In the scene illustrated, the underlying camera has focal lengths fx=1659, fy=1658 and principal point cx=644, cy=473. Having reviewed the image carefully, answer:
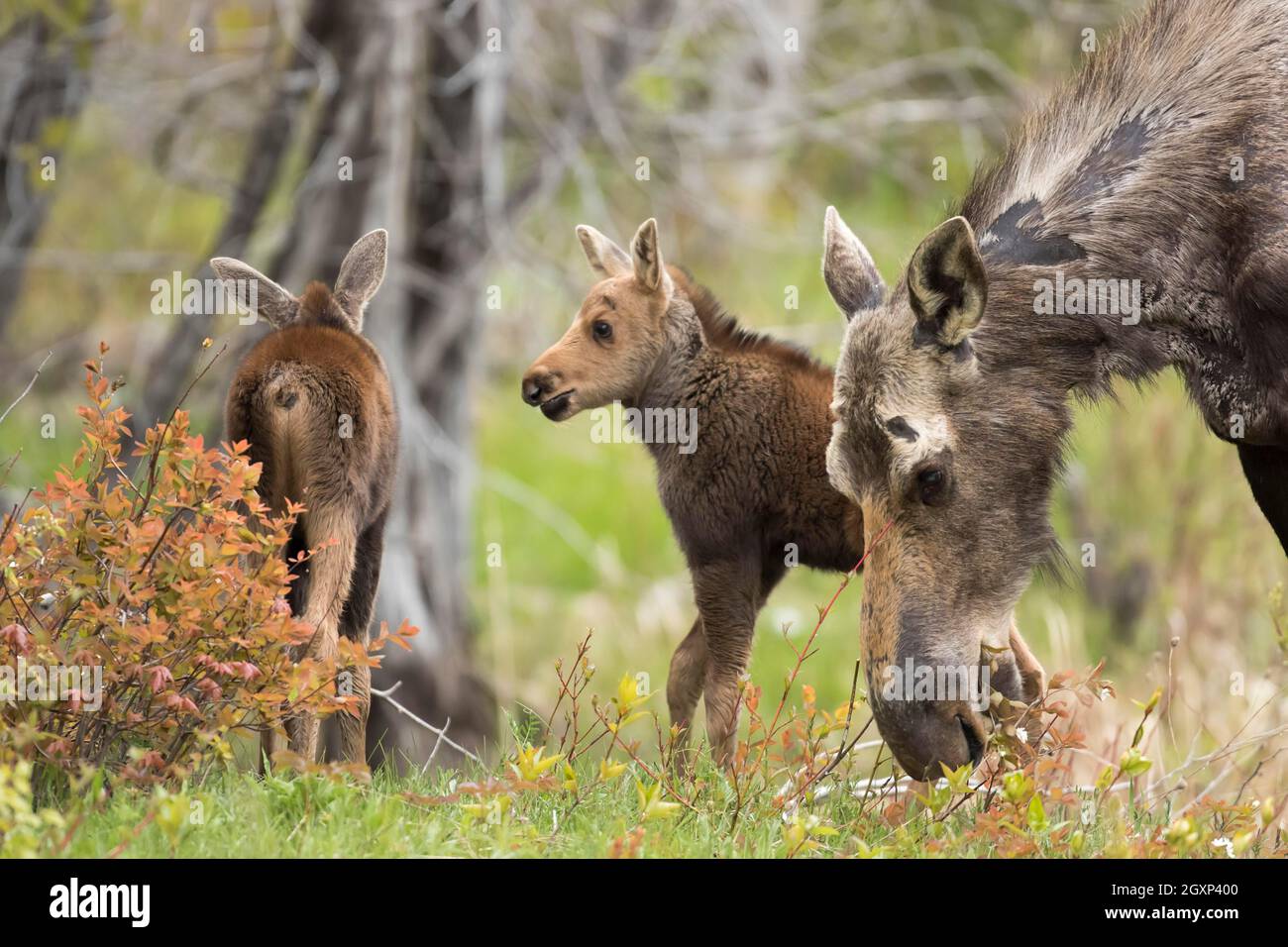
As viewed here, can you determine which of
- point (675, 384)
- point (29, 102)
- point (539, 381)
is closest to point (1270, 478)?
point (675, 384)

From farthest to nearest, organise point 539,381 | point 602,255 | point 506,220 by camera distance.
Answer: point 506,220
point 602,255
point 539,381

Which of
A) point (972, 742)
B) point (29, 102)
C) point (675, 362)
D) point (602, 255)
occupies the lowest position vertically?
point (972, 742)

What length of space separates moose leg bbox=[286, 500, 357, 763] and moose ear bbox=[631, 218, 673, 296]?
1788mm

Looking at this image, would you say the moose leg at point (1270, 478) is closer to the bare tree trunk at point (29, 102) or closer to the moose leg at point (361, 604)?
the moose leg at point (361, 604)

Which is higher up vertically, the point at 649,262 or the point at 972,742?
the point at 649,262

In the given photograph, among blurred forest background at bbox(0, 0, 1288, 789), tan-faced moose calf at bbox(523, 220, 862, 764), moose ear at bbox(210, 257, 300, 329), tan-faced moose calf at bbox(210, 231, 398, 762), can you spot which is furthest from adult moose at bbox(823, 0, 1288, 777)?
blurred forest background at bbox(0, 0, 1288, 789)

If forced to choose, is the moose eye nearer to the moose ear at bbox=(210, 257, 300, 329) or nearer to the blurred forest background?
the moose ear at bbox=(210, 257, 300, 329)

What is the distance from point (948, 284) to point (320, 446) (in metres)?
2.38

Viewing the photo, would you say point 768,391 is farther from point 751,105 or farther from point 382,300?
point 751,105

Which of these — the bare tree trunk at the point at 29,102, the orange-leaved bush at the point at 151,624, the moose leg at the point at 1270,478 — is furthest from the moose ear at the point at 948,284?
the bare tree trunk at the point at 29,102

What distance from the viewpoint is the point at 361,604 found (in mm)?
6504

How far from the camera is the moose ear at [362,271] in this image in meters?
6.64

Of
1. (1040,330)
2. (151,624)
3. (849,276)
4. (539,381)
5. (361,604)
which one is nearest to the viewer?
(151,624)

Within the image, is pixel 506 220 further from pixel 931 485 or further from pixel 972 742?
pixel 972 742
